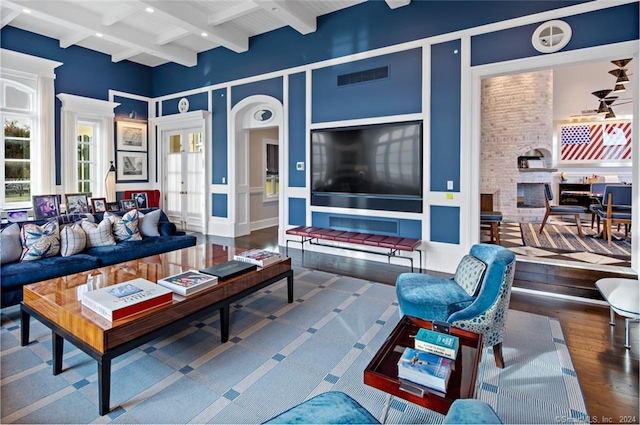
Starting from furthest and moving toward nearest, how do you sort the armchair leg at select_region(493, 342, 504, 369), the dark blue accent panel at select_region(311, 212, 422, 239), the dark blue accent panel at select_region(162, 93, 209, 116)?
the dark blue accent panel at select_region(162, 93, 209, 116)
the dark blue accent panel at select_region(311, 212, 422, 239)
the armchair leg at select_region(493, 342, 504, 369)

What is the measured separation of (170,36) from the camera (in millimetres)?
6238

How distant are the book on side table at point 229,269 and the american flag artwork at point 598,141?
11.0m

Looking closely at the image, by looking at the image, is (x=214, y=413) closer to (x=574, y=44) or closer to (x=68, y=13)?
(x=574, y=44)

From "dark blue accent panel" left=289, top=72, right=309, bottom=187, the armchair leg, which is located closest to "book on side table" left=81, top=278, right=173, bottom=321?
the armchair leg

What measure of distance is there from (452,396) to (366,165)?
4.12 metres

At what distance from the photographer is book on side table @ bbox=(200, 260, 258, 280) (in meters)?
2.83

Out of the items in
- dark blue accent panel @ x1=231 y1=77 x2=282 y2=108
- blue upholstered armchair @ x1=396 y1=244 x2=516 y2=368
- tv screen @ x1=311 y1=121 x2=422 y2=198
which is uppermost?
dark blue accent panel @ x1=231 y1=77 x2=282 y2=108

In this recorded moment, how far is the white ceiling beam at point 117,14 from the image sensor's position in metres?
5.30

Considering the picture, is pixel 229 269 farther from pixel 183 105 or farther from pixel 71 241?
pixel 183 105

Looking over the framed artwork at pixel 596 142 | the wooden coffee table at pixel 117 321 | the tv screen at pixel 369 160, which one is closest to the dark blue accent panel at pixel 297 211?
the tv screen at pixel 369 160

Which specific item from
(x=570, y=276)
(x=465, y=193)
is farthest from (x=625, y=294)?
(x=465, y=193)

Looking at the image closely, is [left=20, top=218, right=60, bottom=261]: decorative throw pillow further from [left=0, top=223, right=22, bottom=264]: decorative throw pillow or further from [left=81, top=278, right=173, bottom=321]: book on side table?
[left=81, top=278, right=173, bottom=321]: book on side table

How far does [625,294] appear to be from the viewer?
2.67 m

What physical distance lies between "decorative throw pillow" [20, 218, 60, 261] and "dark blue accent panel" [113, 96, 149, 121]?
499cm
